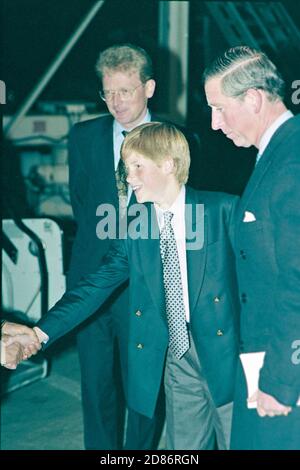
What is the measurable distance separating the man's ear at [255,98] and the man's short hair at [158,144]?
404mm

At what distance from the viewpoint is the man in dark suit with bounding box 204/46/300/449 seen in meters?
1.77

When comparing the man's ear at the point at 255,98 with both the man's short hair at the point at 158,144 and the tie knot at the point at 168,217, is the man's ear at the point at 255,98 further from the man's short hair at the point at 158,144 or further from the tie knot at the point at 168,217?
the tie knot at the point at 168,217

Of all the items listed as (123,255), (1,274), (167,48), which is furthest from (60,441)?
(167,48)

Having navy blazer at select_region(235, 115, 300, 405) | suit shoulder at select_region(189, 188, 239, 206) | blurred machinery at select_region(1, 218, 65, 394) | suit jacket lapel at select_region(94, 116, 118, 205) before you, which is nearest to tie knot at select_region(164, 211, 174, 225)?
suit shoulder at select_region(189, 188, 239, 206)

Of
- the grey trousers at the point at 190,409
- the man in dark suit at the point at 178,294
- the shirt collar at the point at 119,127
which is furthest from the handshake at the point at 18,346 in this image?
the shirt collar at the point at 119,127

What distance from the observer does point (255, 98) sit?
1.89 meters

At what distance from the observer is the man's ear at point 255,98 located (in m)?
1.89

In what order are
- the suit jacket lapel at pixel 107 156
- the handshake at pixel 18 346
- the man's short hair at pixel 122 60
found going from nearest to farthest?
the handshake at pixel 18 346
the man's short hair at pixel 122 60
the suit jacket lapel at pixel 107 156

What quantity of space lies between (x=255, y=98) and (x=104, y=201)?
1148 millimetres

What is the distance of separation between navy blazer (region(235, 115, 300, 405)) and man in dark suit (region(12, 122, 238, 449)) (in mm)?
275

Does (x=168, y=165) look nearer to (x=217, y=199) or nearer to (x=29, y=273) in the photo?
(x=217, y=199)

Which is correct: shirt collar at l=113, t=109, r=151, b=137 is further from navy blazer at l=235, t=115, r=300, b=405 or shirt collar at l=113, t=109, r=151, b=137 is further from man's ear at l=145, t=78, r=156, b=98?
navy blazer at l=235, t=115, r=300, b=405
